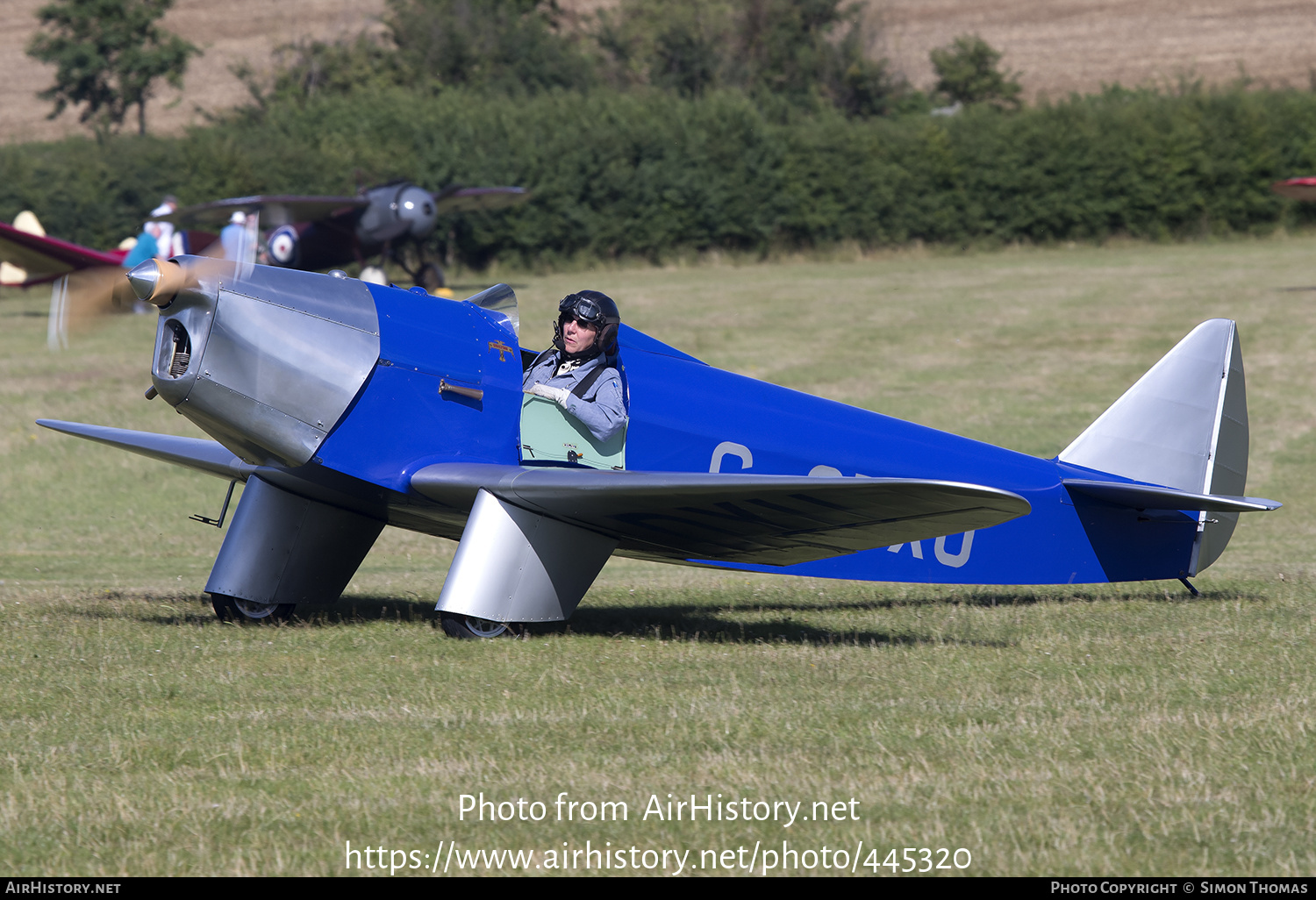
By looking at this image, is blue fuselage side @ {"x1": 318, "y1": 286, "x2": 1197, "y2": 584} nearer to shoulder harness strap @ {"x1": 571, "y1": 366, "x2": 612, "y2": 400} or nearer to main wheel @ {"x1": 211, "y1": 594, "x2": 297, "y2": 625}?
shoulder harness strap @ {"x1": 571, "y1": 366, "x2": 612, "y2": 400}

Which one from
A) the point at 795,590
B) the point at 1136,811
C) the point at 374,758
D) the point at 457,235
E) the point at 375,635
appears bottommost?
the point at 457,235

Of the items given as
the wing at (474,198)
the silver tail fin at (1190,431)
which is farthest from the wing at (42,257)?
the wing at (474,198)

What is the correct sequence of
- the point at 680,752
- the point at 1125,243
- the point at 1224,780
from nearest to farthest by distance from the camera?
1. the point at 1224,780
2. the point at 680,752
3. the point at 1125,243

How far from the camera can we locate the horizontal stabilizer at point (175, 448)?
9.55m

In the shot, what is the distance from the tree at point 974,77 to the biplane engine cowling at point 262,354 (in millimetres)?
73470

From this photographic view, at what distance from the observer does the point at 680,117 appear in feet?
168

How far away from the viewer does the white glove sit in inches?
316

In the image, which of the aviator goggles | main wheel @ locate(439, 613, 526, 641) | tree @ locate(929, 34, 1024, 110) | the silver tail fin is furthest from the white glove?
tree @ locate(929, 34, 1024, 110)

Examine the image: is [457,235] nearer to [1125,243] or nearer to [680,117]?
[680,117]

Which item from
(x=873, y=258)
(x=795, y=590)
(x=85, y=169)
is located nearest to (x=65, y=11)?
(x=85, y=169)

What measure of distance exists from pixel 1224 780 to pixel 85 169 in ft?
154

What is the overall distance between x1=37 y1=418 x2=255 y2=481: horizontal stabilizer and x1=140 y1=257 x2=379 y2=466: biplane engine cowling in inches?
64.5

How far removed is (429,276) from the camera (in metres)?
39.5

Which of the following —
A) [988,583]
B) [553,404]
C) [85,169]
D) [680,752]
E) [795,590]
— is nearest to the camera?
[680,752]
